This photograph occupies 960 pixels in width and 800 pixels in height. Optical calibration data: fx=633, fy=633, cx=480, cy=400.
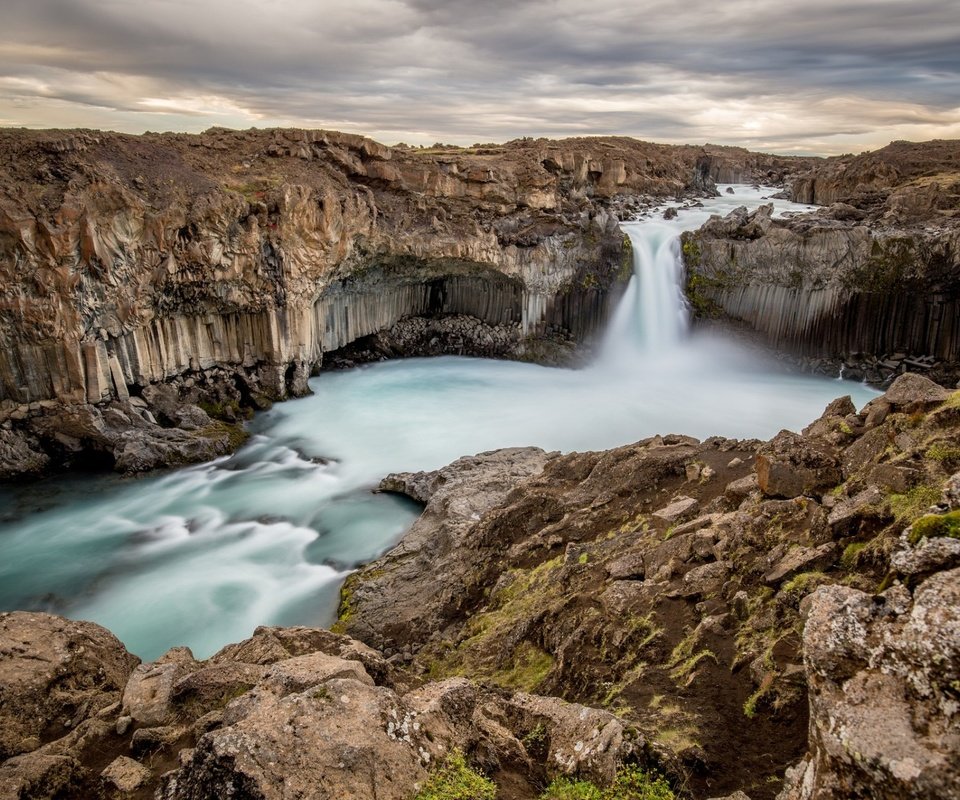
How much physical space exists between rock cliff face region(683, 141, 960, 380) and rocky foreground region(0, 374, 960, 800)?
2045 centimetres

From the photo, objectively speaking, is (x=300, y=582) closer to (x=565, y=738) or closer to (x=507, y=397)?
(x=565, y=738)

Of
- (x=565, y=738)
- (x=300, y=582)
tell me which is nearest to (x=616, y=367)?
(x=300, y=582)

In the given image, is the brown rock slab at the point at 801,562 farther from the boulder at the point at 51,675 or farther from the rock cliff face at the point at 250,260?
the rock cliff face at the point at 250,260

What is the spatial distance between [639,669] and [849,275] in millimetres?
25676

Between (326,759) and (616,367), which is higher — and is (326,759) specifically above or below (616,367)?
above

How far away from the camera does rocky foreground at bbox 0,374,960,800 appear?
3.55m

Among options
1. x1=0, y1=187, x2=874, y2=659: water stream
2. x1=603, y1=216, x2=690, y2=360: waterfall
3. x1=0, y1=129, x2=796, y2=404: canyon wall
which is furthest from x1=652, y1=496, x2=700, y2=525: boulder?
x1=603, y1=216, x2=690, y2=360: waterfall

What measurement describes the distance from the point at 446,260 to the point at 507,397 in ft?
23.0

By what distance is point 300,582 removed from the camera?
1377 cm

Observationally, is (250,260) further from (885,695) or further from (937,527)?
(885,695)

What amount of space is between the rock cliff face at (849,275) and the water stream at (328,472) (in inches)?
66.6

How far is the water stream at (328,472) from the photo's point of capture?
529 inches

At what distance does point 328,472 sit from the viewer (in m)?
18.9

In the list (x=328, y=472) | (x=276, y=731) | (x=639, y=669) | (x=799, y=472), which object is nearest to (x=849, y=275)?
(x=328, y=472)
